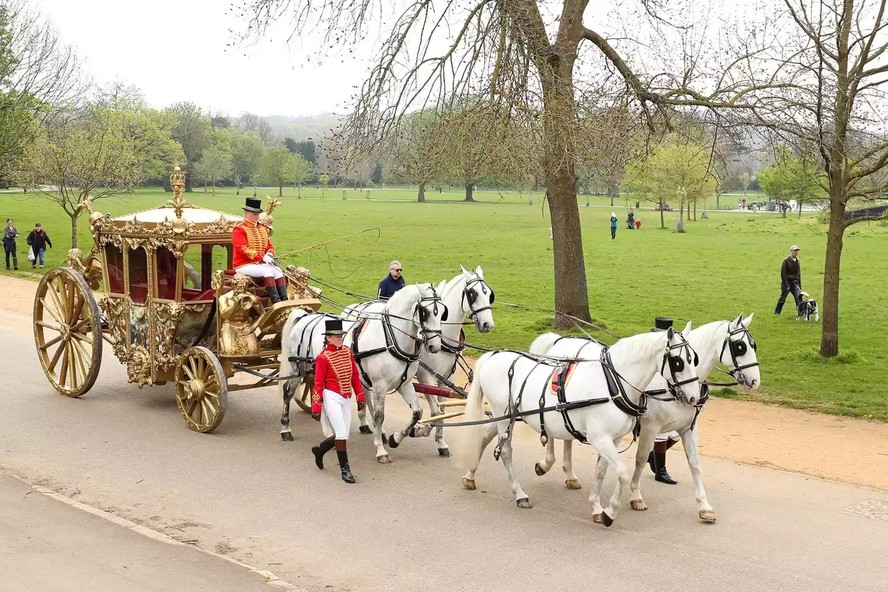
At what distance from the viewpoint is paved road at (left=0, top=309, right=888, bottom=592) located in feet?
24.2

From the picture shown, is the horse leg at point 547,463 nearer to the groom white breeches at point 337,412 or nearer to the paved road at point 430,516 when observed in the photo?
the paved road at point 430,516

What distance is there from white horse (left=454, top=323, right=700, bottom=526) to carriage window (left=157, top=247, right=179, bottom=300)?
521cm

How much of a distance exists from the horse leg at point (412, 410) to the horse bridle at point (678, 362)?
298cm

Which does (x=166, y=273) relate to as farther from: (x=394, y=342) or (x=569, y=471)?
(x=569, y=471)

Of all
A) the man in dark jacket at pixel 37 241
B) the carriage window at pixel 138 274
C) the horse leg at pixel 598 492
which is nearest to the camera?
the horse leg at pixel 598 492

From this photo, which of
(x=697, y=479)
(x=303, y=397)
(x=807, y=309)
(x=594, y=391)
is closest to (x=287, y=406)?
(x=303, y=397)

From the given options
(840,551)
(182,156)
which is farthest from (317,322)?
(182,156)

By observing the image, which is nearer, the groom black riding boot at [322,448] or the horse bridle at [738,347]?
the horse bridle at [738,347]

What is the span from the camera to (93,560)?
24.3 ft

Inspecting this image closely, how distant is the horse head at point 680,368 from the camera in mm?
8234

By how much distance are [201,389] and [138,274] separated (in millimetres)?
2510

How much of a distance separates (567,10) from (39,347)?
11620 mm

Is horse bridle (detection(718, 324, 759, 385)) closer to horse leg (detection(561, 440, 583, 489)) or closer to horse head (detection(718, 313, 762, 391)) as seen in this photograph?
horse head (detection(718, 313, 762, 391))

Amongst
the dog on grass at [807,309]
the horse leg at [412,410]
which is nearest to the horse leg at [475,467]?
the horse leg at [412,410]
